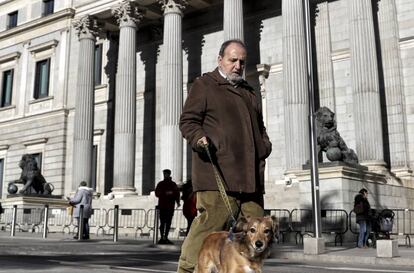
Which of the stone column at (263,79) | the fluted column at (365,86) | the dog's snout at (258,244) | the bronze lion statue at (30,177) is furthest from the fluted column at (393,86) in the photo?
the dog's snout at (258,244)

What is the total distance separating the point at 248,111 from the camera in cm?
461

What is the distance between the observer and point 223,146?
14.4 ft

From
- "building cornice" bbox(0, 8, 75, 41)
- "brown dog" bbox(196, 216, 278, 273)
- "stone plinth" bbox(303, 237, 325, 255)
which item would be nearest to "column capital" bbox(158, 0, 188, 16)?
"building cornice" bbox(0, 8, 75, 41)

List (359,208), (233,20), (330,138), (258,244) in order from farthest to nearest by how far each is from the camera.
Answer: (233,20), (330,138), (359,208), (258,244)

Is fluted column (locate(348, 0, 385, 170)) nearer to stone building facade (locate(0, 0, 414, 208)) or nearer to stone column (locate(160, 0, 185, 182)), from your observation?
stone building facade (locate(0, 0, 414, 208))

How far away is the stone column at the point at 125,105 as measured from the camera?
29297 millimetres

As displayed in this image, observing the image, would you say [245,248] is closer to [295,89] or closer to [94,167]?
[295,89]

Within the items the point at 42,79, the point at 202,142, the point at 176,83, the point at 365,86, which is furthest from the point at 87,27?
the point at 202,142

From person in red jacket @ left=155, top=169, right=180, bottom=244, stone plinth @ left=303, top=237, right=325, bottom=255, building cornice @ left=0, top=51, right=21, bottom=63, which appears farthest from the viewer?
building cornice @ left=0, top=51, right=21, bottom=63

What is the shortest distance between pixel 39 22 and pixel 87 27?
23.6 feet

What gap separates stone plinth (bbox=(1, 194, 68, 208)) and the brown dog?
26.6 m

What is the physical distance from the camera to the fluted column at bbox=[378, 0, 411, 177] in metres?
24.6

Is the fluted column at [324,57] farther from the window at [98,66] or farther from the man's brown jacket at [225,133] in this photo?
the man's brown jacket at [225,133]

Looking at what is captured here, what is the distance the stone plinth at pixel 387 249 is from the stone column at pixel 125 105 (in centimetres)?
1891
